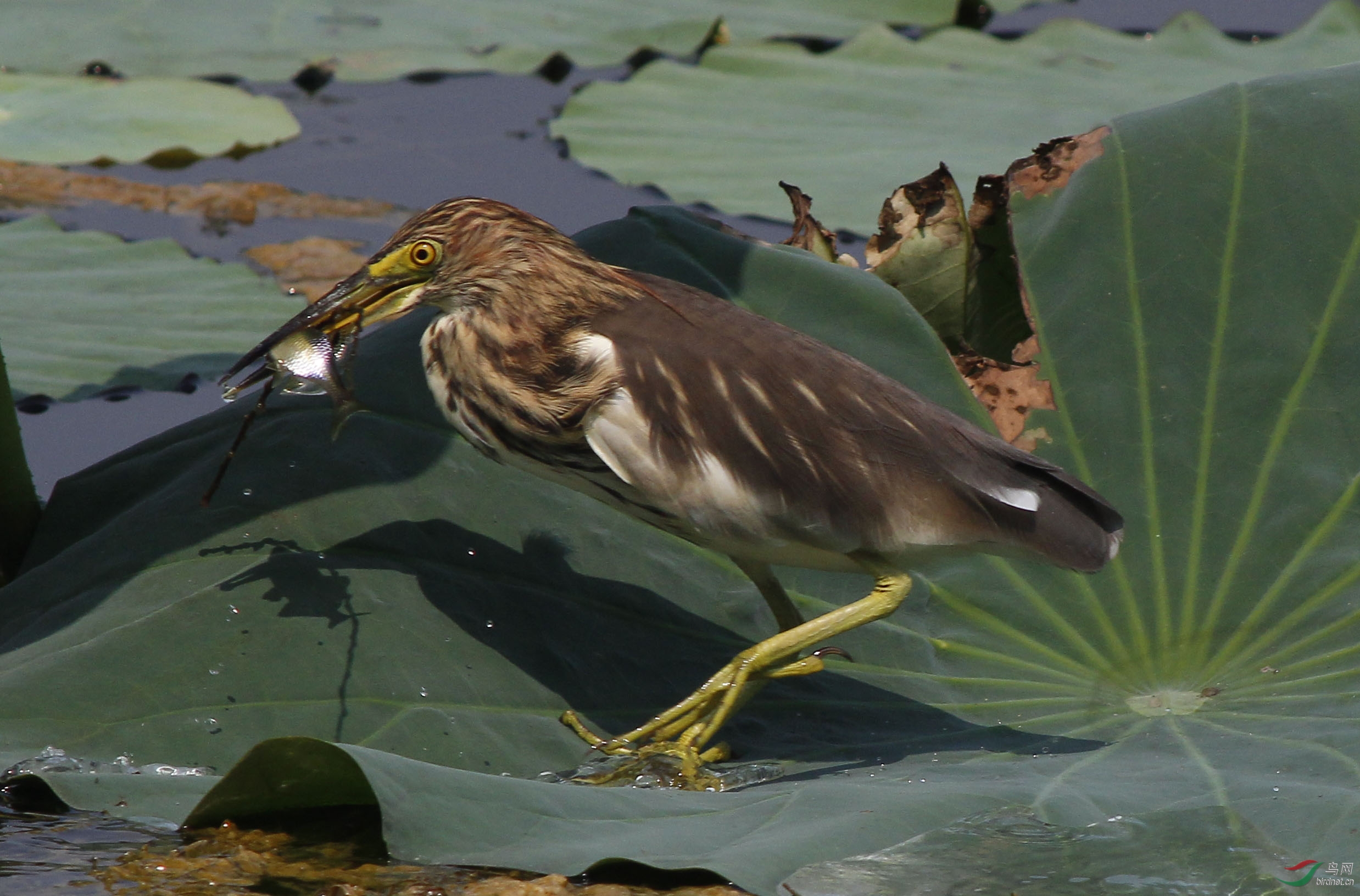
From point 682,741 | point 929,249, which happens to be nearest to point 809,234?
point 929,249

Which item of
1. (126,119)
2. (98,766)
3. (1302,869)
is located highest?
(126,119)

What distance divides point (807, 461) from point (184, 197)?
3.74 m

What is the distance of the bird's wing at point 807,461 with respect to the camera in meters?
2.68

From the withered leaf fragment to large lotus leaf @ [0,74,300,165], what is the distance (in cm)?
301

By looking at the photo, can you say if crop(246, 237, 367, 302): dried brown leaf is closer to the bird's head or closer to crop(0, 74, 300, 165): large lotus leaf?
crop(0, 74, 300, 165): large lotus leaf

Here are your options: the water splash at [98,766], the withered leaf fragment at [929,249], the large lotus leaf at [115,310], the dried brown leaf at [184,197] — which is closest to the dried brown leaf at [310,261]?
the large lotus leaf at [115,310]

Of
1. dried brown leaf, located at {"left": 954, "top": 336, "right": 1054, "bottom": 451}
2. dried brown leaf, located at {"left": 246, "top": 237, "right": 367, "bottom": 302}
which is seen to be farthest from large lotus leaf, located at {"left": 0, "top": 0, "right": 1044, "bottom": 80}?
dried brown leaf, located at {"left": 954, "top": 336, "right": 1054, "bottom": 451}

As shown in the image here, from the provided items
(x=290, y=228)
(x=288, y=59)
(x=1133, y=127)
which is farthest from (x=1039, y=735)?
(x=288, y=59)

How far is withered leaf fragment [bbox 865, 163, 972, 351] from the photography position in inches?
152

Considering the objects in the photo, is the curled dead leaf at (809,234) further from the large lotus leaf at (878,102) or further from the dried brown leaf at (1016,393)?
the large lotus leaf at (878,102)

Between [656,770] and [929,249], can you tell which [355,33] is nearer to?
[929,249]

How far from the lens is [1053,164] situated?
3674 mm

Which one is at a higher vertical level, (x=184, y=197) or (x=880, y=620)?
(x=184, y=197)

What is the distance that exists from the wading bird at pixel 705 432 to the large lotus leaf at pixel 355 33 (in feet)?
12.0
